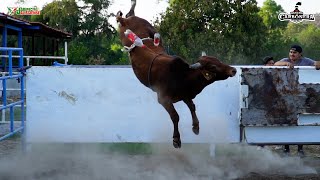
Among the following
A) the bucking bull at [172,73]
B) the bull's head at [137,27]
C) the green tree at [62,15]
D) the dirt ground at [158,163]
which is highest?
the green tree at [62,15]

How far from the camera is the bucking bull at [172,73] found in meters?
4.83

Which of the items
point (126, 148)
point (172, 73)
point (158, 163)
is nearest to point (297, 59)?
point (158, 163)

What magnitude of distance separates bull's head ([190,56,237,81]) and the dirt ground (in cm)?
203

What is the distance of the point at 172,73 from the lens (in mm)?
5230

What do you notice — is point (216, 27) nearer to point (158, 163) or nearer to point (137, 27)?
point (158, 163)

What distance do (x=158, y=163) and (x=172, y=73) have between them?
243cm

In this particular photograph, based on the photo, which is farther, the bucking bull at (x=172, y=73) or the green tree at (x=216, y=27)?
the green tree at (x=216, y=27)

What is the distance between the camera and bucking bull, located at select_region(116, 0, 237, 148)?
4832mm

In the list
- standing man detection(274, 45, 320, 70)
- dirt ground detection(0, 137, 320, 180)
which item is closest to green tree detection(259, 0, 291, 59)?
standing man detection(274, 45, 320, 70)

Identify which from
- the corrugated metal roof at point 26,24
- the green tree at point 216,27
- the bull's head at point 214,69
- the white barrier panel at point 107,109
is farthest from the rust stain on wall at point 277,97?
the green tree at point 216,27

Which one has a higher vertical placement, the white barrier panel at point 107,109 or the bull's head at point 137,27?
the bull's head at point 137,27

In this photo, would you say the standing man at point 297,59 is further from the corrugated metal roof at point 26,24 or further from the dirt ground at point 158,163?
the corrugated metal roof at point 26,24

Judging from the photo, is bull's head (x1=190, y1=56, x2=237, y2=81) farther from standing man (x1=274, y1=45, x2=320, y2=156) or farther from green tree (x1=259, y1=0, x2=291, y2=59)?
green tree (x1=259, y1=0, x2=291, y2=59)

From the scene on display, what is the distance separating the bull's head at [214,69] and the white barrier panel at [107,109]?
2.88 metres
